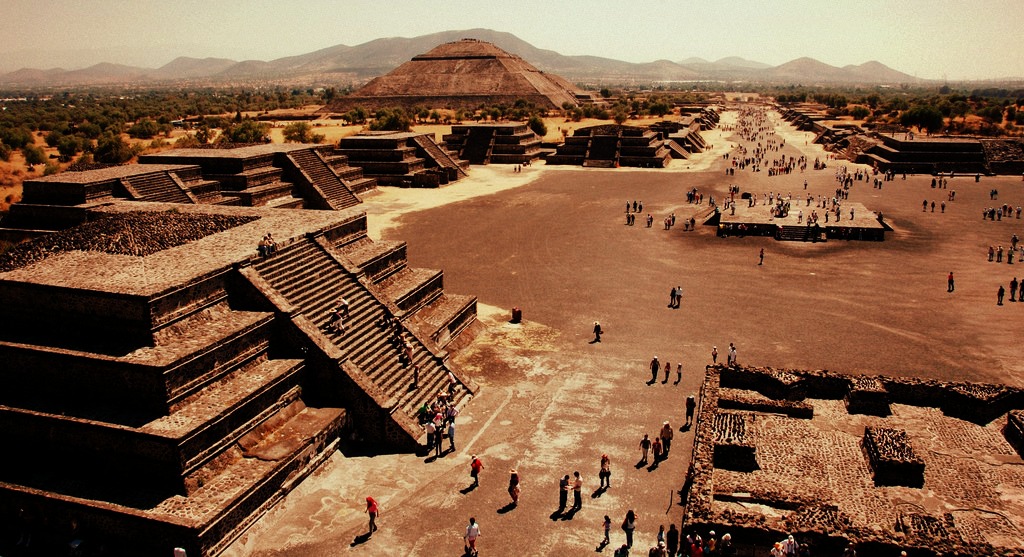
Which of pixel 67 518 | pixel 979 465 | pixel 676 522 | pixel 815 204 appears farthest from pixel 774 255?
pixel 67 518

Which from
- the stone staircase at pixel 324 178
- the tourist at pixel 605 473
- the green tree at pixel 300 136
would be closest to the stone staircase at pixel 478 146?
the green tree at pixel 300 136

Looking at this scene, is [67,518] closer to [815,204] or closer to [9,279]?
[9,279]

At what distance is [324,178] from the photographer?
1550 inches

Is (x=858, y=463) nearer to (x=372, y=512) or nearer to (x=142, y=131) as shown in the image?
(x=372, y=512)

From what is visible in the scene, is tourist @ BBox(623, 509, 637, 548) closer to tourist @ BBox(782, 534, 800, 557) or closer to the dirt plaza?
the dirt plaza

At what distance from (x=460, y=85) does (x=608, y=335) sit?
99759mm

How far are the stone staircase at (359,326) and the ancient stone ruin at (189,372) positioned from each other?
41 millimetres

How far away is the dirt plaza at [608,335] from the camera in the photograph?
12.6 m

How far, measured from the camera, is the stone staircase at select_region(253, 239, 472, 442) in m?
15.7

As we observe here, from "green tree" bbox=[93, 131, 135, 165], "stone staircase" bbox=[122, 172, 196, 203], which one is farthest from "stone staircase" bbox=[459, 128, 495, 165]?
"stone staircase" bbox=[122, 172, 196, 203]

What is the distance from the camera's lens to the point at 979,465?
13500 mm

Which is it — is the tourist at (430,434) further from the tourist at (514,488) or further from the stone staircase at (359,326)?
the tourist at (514,488)

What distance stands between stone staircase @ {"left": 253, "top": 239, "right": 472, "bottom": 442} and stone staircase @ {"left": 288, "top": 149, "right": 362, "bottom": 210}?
2047cm

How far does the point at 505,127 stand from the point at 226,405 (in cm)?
5405
